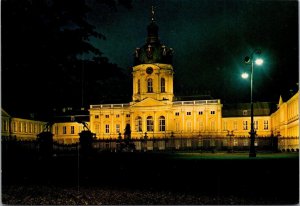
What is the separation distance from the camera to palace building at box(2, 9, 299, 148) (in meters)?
68.8

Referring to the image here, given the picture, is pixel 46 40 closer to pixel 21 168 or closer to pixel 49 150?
pixel 21 168

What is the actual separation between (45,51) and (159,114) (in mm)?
61428

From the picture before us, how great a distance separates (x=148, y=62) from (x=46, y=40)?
212 feet

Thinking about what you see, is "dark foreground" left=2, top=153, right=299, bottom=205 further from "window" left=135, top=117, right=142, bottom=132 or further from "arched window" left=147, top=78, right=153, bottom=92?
"arched window" left=147, top=78, right=153, bottom=92

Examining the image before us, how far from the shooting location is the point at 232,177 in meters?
11.4

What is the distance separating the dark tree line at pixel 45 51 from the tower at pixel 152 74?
2449 inches

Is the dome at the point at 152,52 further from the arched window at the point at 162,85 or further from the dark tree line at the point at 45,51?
the dark tree line at the point at 45,51

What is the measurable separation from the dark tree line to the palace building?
53334mm

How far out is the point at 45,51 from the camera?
1144 centimetres

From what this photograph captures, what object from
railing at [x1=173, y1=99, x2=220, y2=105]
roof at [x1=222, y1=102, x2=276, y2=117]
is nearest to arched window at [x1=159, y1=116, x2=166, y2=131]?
railing at [x1=173, y1=99, x2=220, y2=105]

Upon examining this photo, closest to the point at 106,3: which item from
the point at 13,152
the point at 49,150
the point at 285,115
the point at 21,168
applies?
the point at 21,168

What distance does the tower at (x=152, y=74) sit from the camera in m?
74.9

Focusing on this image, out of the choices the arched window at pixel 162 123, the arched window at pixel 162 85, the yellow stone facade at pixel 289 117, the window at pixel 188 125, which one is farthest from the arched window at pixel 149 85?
the yellow stone facade at pixel 289 117

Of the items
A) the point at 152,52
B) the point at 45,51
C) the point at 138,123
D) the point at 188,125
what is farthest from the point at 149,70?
the point at 45,51
